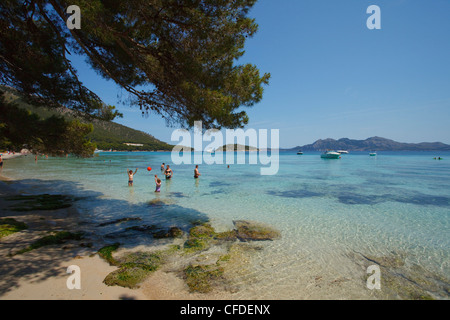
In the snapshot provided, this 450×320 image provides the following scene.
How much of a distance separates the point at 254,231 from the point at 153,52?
8.44 metres

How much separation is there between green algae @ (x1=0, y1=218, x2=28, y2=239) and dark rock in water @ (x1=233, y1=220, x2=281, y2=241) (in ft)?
27.8

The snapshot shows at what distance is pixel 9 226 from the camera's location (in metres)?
8.08

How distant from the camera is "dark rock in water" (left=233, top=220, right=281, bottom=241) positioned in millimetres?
8688

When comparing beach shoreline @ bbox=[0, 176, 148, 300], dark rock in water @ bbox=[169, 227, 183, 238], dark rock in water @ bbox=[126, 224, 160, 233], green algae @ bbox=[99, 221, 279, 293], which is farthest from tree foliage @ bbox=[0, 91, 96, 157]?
dark rock in water @ bbox=[169, 227, 183, 238]

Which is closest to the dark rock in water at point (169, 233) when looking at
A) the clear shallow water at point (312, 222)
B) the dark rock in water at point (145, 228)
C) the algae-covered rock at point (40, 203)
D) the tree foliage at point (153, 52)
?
the dark rock in water at point (145, 228)

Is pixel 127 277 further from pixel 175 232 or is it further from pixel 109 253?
pixel 175 232

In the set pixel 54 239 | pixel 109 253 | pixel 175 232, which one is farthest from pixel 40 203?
pixel 175 232

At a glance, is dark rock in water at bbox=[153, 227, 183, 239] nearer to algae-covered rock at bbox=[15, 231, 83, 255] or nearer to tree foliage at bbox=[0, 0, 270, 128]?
algae-covered rock at bbox=[15, 231, 83, 255]

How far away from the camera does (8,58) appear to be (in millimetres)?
9062

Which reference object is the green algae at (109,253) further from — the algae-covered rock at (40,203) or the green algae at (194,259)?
the algae-covered rock at (40,203)

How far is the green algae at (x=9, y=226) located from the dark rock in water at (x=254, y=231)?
27.8 feet
